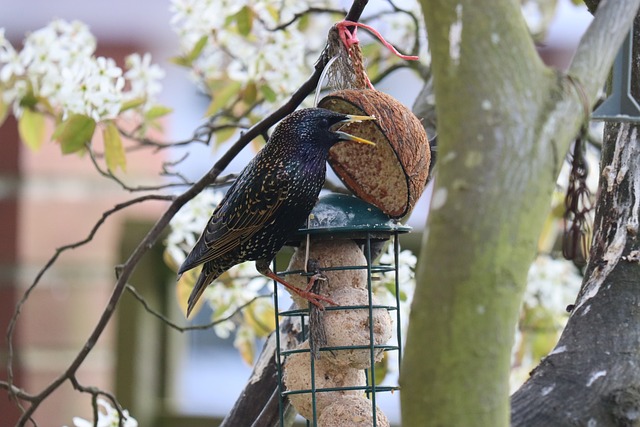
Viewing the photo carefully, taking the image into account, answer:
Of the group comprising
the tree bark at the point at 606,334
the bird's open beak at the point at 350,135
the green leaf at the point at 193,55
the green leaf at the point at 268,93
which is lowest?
the tree bark at the point at 606,334

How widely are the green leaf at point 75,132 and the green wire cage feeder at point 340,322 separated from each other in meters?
0.75

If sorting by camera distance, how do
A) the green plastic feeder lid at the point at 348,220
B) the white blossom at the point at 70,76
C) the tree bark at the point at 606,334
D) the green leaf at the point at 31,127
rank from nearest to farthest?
the tree bark at the point at 606,334 → the green plastic feeder lid at the point at 348,220 → the white blossom at the point at 70,76 → the green leaf at the point at 31,127

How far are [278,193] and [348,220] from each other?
0.55ft

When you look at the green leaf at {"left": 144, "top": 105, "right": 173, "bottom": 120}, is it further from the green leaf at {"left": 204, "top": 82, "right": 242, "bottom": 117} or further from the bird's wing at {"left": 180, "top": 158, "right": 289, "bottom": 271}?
the bird's wing at {"left": 180, "top": 158, "right": 289, "bottom": 271}

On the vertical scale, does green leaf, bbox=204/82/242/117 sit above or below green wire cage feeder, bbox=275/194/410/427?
above

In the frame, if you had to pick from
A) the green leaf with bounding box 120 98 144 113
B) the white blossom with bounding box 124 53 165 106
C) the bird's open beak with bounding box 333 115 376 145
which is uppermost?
the white blossom with bounding box 124 53 165 106

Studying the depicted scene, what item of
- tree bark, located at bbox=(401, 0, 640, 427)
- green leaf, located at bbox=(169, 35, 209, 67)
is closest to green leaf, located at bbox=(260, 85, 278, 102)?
green leaf, located at bbox=(169, 35, 209, 67)

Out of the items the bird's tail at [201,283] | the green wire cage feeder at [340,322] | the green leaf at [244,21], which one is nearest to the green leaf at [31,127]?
the green leaf at [244,21]

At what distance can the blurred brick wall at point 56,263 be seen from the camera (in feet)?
18.3

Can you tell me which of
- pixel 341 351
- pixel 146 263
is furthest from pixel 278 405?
pixel 146 263

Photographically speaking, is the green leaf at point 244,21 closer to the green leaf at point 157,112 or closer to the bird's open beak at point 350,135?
the green leaf at point 157,112

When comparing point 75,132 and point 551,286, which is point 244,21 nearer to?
point 75,132

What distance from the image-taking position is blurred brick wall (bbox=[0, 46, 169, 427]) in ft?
18.3

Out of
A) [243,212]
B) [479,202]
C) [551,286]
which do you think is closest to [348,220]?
[243,212]
